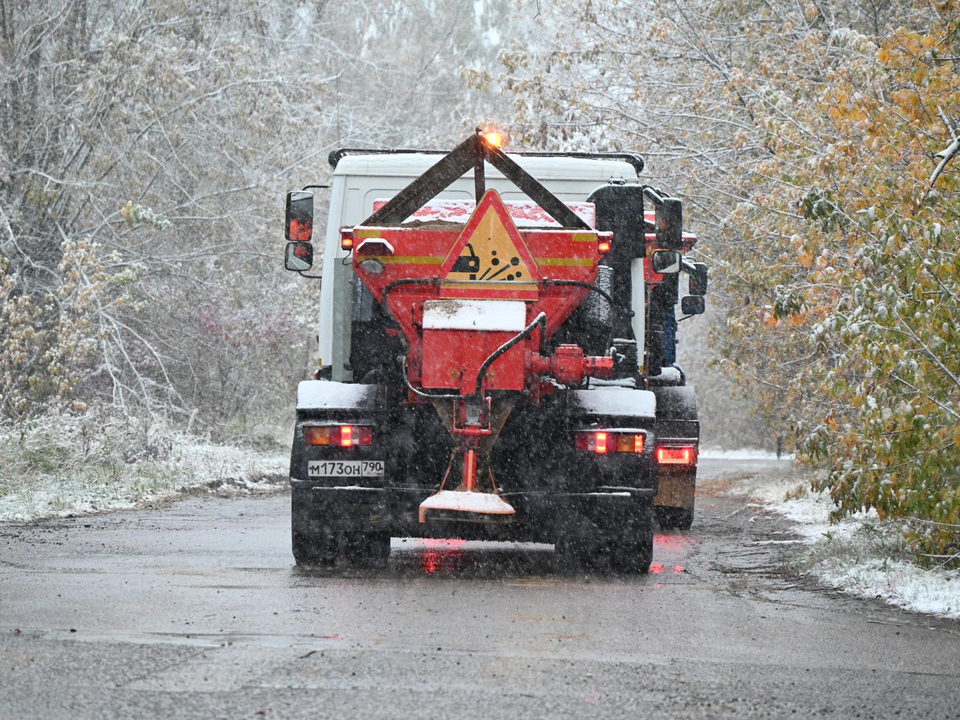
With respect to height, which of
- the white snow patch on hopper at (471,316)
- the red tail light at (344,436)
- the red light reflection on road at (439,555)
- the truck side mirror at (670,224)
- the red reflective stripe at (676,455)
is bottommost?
the red light reflection on road at (439,555)

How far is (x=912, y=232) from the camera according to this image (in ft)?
29.5

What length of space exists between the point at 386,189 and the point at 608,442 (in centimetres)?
306

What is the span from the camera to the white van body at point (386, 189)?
1079 cm

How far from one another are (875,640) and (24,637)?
3887mm

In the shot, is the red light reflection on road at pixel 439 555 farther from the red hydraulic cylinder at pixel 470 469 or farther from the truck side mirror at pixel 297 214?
the truck side mirror at pixel 297 214

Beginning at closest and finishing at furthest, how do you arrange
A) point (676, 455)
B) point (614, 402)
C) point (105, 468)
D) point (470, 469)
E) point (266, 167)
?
point (470, 469)
point (614, 402)
point (676, 455)
point (105, 468)
point (266, 167)

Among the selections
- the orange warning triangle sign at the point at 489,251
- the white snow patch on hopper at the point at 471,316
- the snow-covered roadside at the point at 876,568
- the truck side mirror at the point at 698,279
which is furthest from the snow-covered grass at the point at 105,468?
the snow-covered roadside at the point at 876,568

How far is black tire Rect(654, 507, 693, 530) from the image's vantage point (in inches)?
558

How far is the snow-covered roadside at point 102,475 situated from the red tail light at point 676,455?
5.41 metres

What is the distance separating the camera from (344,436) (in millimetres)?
9344

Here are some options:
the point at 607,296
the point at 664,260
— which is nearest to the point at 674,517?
the point at 664,260

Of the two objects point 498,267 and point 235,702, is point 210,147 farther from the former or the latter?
point 235,702

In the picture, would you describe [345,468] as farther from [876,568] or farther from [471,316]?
[876,568]

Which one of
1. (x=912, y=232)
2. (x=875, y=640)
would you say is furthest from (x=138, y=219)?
(x=875, y=640)
